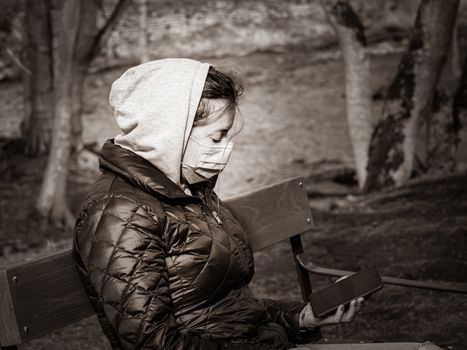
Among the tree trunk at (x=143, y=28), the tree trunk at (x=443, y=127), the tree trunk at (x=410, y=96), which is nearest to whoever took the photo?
the tree trunk at (x=410, y=96)

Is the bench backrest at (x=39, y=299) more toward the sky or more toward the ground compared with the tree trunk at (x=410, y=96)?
more toward the sky

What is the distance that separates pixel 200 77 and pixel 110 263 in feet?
2.39

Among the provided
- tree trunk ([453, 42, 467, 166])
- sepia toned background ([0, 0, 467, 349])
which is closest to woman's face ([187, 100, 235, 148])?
sepia toned background ([0, 0, 467, 349])

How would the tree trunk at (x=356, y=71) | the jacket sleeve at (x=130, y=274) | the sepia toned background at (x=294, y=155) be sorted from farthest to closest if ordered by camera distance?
the tree trunk at (x=356, y=71)
the sepia toned background at (x=294, y=155)
the jacket sleeve at (x=130, y=274)

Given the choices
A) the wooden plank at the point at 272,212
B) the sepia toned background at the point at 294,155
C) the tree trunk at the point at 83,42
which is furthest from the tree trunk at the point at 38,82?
the wooden plank at the point at 272,212

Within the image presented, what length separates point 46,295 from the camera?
8.63 ft

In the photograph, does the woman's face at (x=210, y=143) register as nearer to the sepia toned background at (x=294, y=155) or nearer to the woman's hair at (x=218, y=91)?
the woman's hair at (x=218, y=91)

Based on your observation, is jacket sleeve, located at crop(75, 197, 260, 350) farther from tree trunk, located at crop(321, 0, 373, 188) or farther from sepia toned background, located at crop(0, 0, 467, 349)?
tree trunk, located at crop(321, 0, 373, 188)

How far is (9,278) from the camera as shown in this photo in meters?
2.47

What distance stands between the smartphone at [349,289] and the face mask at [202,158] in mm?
578

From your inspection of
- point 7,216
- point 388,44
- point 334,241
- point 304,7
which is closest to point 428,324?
point 334,241

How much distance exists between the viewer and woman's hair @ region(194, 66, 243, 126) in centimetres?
272

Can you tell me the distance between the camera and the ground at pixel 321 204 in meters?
5.00

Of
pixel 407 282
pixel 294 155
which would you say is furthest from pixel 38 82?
pixel 407 282
